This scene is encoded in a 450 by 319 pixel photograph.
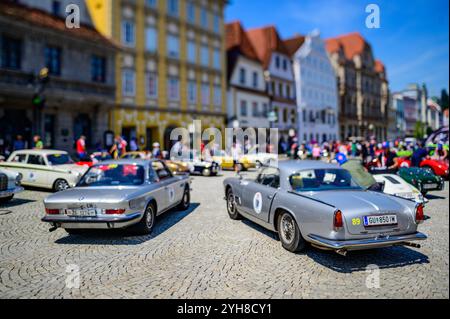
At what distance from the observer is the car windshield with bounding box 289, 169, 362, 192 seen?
224 inches

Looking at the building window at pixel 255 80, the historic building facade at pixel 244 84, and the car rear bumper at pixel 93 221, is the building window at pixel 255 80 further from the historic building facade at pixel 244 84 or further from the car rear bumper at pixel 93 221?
the car rear bumper at pixel 93 221

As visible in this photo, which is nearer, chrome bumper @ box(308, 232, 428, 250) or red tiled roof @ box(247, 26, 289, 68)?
chrome bumper @ box(308, 232, 428, 250)

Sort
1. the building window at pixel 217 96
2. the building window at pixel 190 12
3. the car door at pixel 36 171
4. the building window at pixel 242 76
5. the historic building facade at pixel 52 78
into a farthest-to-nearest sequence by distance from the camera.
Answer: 1. the building window at pixel 242 76
2. the building window at pixel 217 96
3. the building window at pixel 190 12
4. the historic building facade at pixel 52 78
5. the car door at pixel 36 171

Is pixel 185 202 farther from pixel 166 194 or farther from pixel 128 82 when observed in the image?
pixel 128 82

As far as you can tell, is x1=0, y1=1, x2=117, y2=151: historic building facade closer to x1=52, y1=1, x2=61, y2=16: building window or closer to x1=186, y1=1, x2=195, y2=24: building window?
x1=52, y1=1, x2=61, y2=16: building window

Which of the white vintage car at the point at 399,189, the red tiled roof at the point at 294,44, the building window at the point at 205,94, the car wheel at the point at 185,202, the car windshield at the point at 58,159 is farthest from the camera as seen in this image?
the red tiled roof at the point at 294,44

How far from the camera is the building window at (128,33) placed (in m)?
25.4

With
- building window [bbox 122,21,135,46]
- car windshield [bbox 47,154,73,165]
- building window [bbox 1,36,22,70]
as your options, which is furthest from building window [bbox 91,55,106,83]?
car windshield [bbox 47,154,73,165]

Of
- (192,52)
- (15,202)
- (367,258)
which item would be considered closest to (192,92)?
(192,52)

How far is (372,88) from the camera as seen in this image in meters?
64.9

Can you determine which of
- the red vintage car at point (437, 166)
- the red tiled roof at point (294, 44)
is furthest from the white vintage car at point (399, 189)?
the red tiled roof at point (294, 44)

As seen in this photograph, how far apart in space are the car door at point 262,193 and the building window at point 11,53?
17121mm

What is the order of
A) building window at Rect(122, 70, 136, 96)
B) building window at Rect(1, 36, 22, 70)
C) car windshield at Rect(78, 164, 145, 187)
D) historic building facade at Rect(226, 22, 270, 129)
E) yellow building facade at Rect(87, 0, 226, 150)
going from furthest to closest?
1. historic building facade at Rect(226, 22, 270, 129)
2. building window at Rect(122, 70, 136, 96)
3. yellow building facade at Rect(87, 0, 226, 150)
4. building window at Rect(1, 36, 22, 70)
5. car windshield at Rect(78, 164, 145, 187)

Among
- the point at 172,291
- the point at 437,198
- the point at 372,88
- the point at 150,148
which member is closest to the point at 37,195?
the point at 172,291
